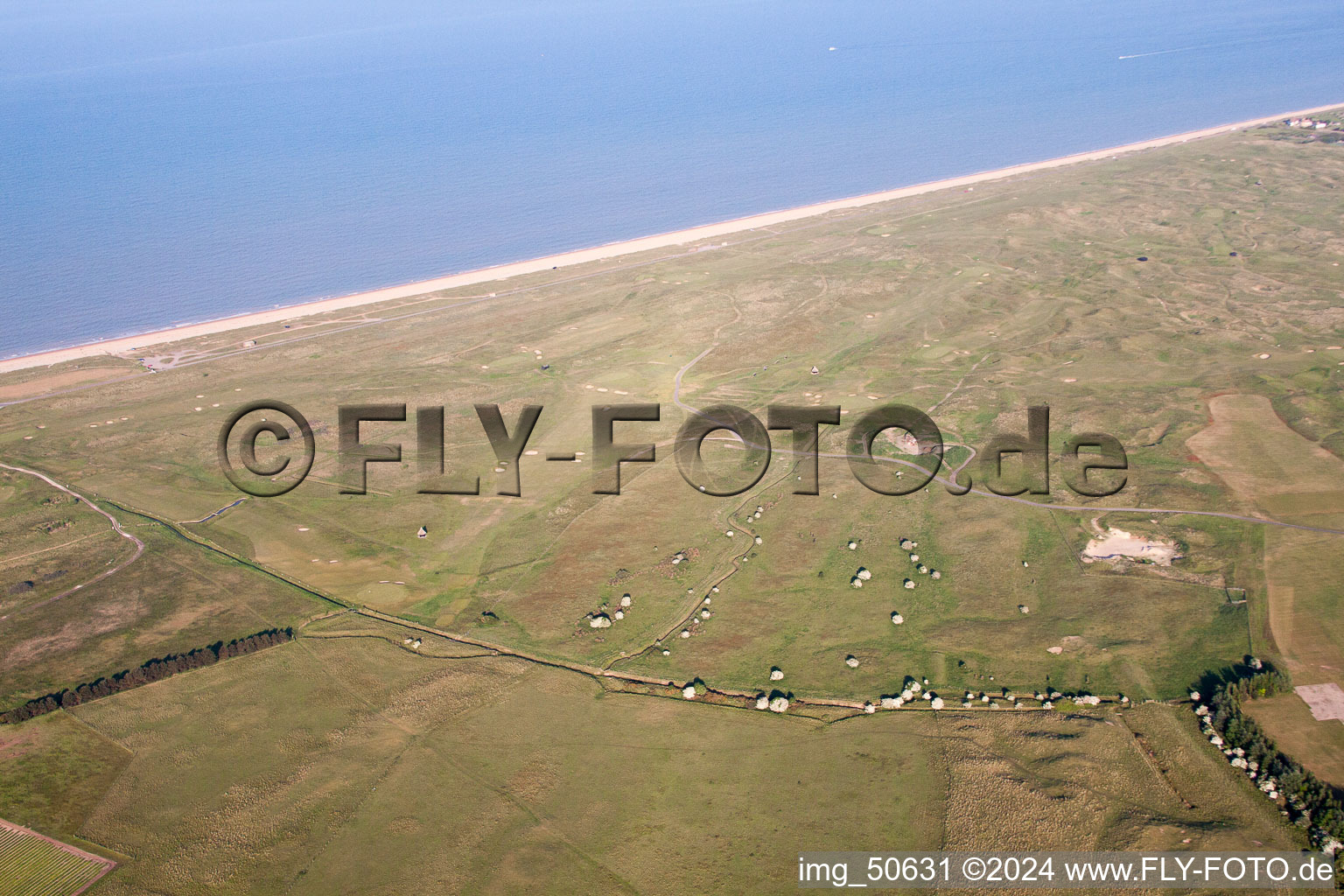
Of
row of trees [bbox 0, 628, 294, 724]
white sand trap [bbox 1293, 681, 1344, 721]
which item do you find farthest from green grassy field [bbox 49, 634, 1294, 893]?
white sand trap [bbox 1293, 681, 1344, 721]

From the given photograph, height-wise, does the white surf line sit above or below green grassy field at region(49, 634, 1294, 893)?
above

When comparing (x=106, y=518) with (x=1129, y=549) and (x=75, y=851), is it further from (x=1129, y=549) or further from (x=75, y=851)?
(x=1129, y=549)

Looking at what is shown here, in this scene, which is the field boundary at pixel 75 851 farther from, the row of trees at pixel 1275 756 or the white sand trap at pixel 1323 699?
the white sand trap at pixel 1323 699

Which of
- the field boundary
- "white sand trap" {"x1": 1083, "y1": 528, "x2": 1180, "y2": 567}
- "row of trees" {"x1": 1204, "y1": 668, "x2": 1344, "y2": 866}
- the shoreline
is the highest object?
the shoreline

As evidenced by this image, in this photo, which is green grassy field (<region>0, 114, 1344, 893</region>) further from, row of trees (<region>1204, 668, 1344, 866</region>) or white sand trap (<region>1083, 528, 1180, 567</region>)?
row of trees (<region>1204, 668, 1344, 866</region>)

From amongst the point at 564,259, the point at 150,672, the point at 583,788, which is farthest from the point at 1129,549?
the point at 564,259

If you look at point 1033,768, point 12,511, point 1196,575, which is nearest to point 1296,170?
point 1196,575
